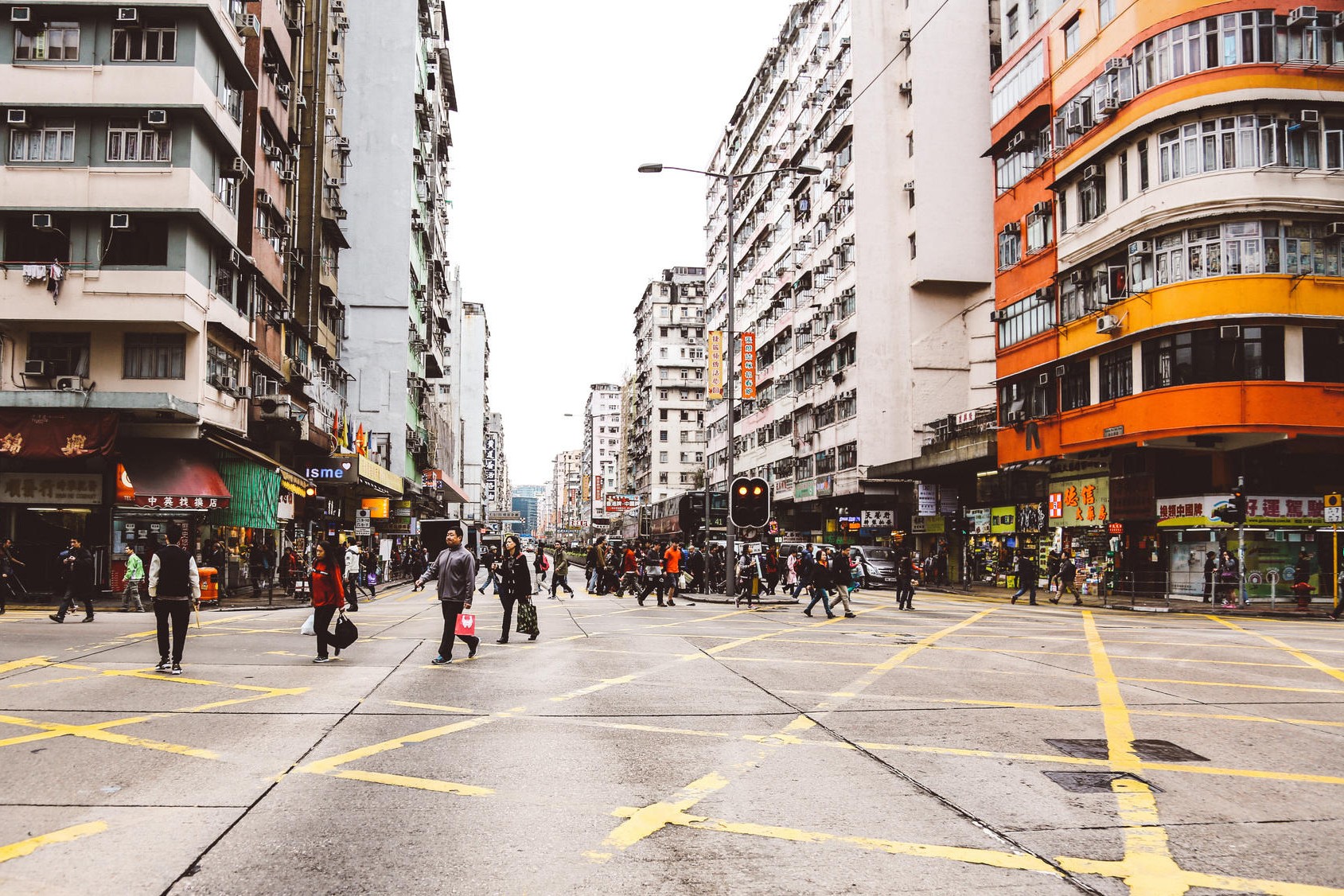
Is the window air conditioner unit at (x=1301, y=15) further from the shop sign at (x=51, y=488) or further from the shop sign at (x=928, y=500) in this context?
the shop sign at (x=51, y=488)

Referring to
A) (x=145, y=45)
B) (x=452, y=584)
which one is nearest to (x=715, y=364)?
(x=145, y=45)

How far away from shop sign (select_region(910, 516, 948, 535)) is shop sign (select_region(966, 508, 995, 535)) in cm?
250

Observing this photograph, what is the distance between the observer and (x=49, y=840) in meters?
5.53

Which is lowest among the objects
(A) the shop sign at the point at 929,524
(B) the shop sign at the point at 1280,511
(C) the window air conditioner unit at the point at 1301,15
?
(A) the shop sign at the point at 929,524

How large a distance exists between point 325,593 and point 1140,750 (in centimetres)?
978

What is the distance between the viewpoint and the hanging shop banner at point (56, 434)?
25.8 metres

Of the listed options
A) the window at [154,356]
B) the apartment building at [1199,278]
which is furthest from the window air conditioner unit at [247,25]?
the apartment building at [1199,278]

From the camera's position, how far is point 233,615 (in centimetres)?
2427

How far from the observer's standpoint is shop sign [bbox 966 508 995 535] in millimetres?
44406

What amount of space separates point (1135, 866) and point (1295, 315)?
27.7m

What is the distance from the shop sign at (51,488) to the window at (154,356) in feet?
9.08

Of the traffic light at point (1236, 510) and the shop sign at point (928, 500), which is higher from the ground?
the shop sign at point (928, 500)

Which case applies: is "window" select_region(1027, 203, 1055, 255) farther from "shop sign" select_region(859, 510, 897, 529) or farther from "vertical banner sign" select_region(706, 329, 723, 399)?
"vertical banner sign" select_region(706, 329, 723, 399)

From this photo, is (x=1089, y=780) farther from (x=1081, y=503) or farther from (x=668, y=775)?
(x=1081, y=503)
